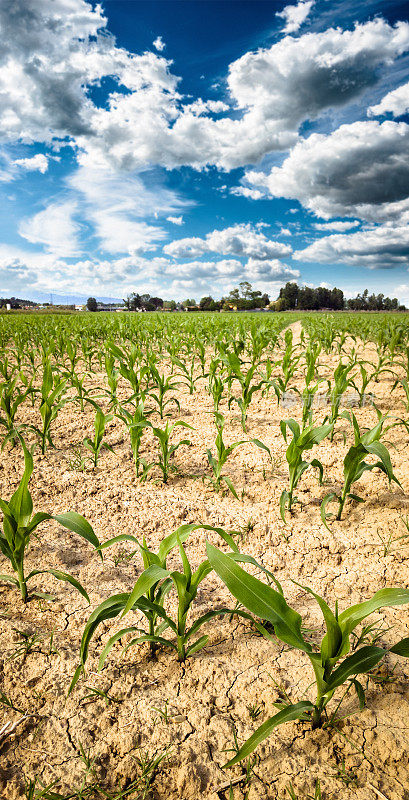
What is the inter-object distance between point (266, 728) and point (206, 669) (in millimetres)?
506

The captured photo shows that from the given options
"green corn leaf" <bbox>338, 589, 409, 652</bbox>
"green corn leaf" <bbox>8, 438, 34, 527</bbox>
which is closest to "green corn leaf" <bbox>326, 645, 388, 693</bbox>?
"green corn leaf" <bbox>338, 589, 409, 652</bbox>

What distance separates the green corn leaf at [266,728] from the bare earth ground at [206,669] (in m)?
0.19

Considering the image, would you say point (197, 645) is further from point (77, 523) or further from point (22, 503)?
point (22, 503)

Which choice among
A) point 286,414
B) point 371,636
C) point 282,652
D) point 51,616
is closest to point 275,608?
point 282,652

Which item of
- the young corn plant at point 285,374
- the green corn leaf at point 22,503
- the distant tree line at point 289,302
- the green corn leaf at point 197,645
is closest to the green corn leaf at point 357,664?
the green corn leaf at point 197,645

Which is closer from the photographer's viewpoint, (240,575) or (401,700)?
(240,575)

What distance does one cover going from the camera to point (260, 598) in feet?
3.31

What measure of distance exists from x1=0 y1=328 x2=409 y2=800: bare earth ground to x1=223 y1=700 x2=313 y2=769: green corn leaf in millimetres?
194

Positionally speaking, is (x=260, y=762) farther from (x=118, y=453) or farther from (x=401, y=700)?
(x=118, y=453)

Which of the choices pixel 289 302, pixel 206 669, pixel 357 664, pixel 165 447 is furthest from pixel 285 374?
pixel 289 302

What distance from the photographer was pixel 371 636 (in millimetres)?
1509

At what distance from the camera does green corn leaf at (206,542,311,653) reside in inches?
39.6

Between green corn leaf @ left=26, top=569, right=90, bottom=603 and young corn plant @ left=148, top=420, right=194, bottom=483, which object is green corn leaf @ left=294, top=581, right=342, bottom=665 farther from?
young corn plant @ left=148, top=420, right=194, bottom=483

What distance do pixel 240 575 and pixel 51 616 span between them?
1.16 m
